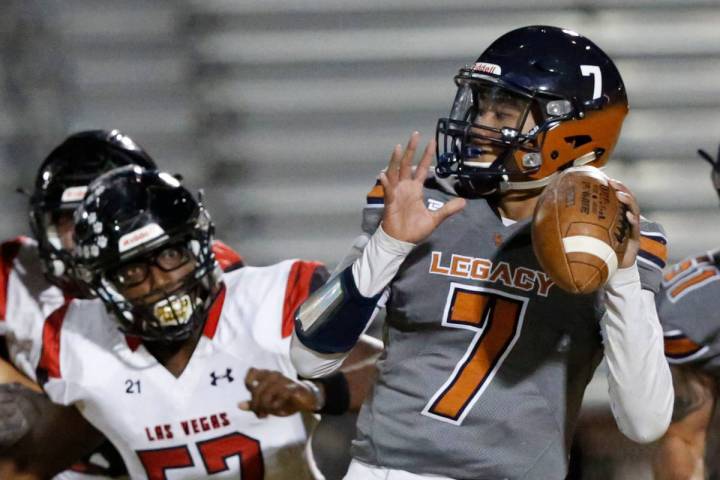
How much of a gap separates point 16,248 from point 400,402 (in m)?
1.61

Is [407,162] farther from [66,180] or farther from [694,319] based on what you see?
[66,180]

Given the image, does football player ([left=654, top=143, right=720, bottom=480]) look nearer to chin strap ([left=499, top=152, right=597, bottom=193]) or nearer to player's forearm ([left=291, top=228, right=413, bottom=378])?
chin strap ([left=499, top=152, right=597, bottom=193])

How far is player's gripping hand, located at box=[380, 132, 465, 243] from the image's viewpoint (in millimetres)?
2135

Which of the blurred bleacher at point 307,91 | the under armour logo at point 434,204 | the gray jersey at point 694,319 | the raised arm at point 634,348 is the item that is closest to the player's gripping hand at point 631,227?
the raised arm at point 634,348

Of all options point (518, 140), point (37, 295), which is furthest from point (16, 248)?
point (518, 140)

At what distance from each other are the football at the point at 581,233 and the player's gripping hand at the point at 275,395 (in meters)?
0.75

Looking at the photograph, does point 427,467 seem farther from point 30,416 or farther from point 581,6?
point 581,6

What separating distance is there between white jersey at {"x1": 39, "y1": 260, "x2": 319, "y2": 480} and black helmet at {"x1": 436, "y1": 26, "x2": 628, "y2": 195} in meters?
0.77

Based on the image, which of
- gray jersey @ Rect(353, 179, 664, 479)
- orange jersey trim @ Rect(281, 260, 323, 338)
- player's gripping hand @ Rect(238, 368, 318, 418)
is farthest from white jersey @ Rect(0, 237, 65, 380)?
gray jersey @ Rect(353, 179, 664, 479)

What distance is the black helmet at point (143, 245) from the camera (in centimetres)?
281

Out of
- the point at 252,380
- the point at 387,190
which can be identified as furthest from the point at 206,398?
the point at 387,190

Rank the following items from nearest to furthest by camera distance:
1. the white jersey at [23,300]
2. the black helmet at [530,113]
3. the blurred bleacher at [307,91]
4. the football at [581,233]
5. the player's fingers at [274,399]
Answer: the football at [581,233] → the black helmet at [530,113] → the player's fingers at [274,399] → the white jersey at [23,300] → the blurred bleacher at [307,91]

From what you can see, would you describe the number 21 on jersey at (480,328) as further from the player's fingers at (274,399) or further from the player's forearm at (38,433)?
the player's forearm at (38,433)

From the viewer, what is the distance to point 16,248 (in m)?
3.49
